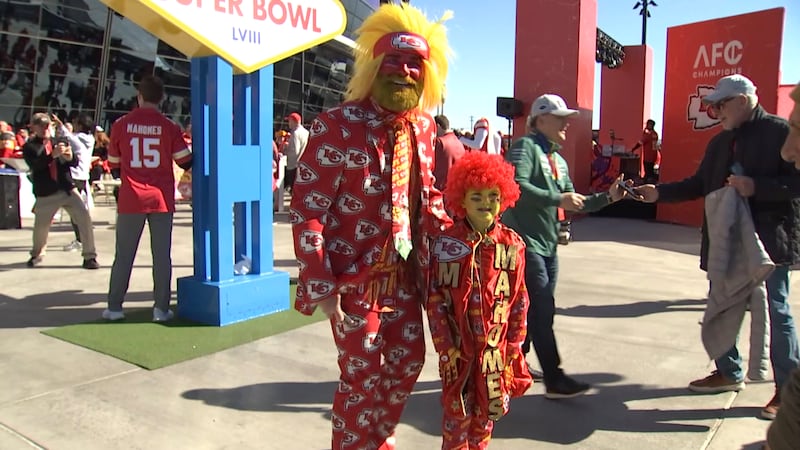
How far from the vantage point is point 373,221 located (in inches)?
93.0

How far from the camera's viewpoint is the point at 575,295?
6.12 m

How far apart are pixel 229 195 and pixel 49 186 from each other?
3.45 meters

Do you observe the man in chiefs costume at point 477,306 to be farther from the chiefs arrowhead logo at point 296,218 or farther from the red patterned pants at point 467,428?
the chiefs arrowhead logo at point 296,218

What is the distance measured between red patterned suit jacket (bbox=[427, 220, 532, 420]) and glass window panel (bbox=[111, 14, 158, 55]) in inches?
982

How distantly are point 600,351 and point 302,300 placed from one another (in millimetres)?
2934

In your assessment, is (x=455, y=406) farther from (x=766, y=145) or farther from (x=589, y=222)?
(x=589, y=222)

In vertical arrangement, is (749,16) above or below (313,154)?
above

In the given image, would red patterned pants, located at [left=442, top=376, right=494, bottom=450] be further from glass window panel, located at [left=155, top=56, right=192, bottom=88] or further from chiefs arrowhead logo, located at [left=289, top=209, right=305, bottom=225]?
glass window panel, located at [left=155, top=56, right=192, bottom=88]

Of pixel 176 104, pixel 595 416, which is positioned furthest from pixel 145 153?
pixel 176 104

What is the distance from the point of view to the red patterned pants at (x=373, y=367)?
230 centimetres

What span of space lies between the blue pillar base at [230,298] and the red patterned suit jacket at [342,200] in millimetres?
2685

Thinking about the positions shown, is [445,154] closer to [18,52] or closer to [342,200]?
[342,200]

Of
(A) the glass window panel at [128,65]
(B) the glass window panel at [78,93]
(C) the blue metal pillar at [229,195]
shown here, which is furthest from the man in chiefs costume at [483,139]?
(B) the glass window panel at [78,93]

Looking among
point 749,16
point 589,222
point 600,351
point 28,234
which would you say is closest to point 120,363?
point 600,351
